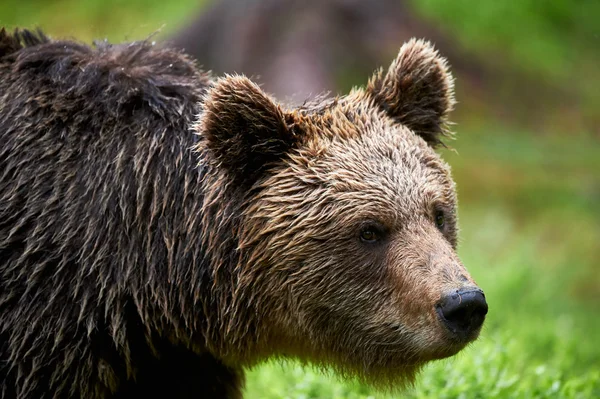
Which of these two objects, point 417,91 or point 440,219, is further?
point 417,91

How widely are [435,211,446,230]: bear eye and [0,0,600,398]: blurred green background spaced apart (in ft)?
4.75

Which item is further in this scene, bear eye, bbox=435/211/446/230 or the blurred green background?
the blurred green background

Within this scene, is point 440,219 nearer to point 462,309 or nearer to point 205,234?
point 462,309

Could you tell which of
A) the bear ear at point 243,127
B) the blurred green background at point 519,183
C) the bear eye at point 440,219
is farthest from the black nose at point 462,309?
the blurred green background at point 519,183

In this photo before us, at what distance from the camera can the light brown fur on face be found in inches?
177

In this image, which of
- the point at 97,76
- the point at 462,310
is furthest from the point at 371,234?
the point at 97,76

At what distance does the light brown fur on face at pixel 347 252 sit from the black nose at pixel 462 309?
0.31 ft

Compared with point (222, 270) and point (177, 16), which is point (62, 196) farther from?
point (177, 16)

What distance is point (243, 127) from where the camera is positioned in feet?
15.4

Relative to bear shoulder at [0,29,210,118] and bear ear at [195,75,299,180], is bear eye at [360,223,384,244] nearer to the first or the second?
bear ear at [195,75,299,180]

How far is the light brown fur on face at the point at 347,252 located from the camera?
448 centimetres

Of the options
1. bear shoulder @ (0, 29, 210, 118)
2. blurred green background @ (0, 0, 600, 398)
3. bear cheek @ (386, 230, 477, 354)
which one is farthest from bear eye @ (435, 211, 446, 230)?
bear shoulder @ (0, 29, 210, 118)

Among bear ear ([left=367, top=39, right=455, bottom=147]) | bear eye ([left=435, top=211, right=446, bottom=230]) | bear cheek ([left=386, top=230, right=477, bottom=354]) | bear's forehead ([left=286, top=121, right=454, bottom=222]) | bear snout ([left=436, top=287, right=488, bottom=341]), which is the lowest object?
bear snout ([left=436, top=287, right=488, bottom=341])

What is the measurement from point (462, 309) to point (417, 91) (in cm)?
162
